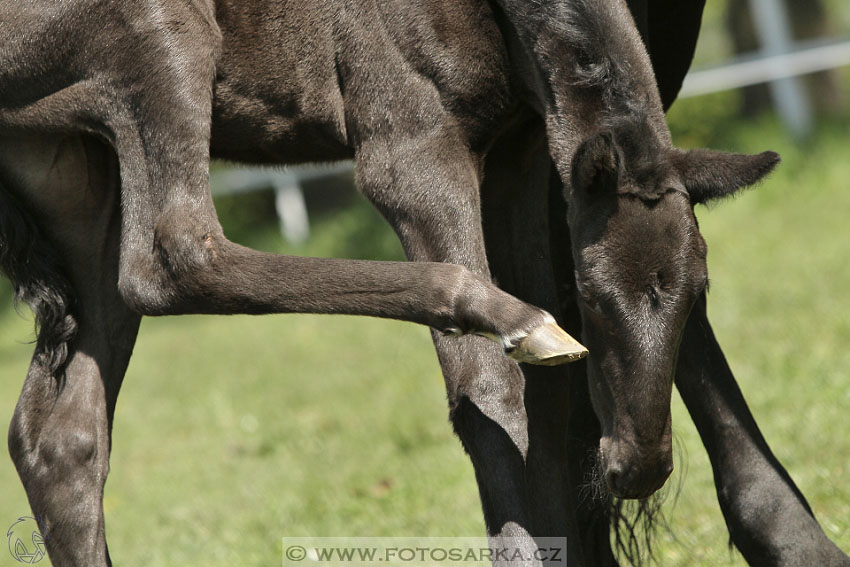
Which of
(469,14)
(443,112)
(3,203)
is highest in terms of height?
(469,14)

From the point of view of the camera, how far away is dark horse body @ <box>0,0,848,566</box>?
2.79 meters

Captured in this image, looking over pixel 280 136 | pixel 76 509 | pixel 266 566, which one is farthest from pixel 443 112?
pixel 266 566

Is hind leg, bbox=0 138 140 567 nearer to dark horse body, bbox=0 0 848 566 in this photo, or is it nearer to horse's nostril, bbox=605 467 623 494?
dark horse body, bbox=0 0 848 566

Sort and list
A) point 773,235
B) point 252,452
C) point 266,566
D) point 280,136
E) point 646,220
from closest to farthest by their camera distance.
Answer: point 646,220, point 280,136, point 266,566, point 252,452, point 773,235

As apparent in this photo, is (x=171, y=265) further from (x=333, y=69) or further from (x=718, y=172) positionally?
(x=718, y=172)

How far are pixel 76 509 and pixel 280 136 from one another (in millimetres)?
1345

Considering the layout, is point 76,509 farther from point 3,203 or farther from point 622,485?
point 622,485

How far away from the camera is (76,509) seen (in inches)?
137

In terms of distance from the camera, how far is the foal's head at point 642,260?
2734mm

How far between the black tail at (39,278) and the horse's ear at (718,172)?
2002 mm

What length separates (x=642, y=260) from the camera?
273 cm

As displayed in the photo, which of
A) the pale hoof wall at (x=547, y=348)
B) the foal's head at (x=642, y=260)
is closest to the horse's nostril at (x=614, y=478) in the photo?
the foal's head at (x=642, y=260)

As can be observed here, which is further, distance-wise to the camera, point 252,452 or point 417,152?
point 252,452

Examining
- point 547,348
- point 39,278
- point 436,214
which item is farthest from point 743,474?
point 39,278
